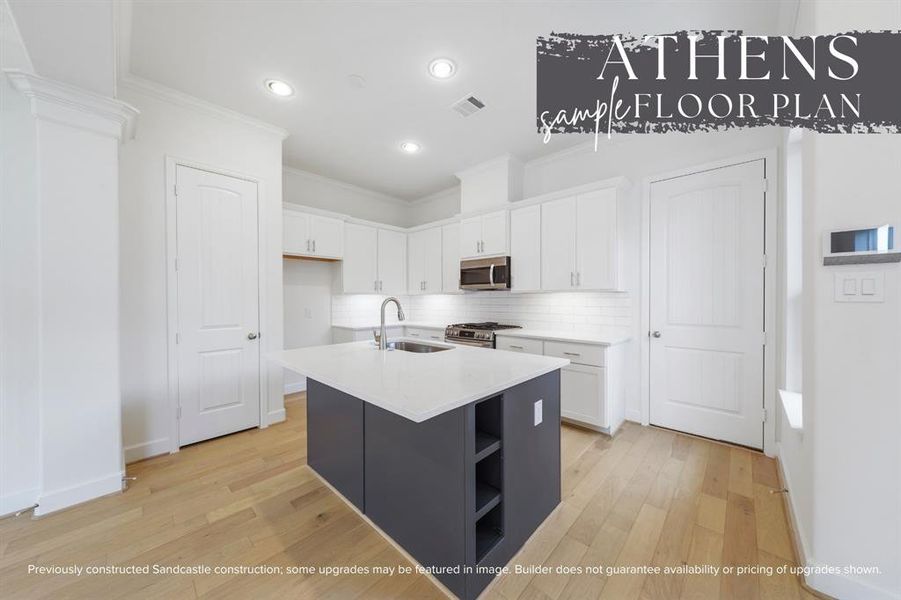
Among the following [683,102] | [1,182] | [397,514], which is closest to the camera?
[397,514]

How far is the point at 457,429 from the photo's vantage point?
1.38 m

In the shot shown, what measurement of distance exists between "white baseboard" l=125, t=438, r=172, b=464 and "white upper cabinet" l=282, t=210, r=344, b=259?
209 centimetres

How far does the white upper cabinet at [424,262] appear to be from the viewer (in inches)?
188

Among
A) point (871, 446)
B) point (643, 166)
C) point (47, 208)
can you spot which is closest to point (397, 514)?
point (871, 446)

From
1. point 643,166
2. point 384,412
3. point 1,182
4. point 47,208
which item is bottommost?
point 384,412

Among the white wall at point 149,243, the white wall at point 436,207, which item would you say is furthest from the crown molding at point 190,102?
the white wall at point 436,207

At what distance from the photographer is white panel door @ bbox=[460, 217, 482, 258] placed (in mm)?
4148

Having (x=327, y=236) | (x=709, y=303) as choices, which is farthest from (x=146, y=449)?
(x=709, y=303)

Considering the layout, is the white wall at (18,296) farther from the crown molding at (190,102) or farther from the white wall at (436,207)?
the white wall at (436,207)

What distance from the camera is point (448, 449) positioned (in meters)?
1.42

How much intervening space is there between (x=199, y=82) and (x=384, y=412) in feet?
9.54

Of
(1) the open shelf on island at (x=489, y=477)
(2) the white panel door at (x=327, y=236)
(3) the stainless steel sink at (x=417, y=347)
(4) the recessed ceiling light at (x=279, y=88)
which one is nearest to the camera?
(1) the open shelf on island at (x=489, y=477)

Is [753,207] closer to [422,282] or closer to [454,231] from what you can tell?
[454,231]

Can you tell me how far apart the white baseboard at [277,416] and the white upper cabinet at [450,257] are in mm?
2478
